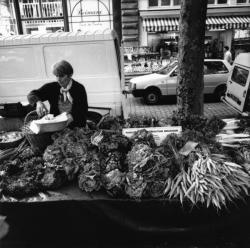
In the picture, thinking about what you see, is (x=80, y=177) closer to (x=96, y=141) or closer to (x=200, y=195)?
(x=96, y=141)

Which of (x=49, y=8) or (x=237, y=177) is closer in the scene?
(x=237, y=177)

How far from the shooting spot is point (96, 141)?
2.93 metres

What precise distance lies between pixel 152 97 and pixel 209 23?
808cm

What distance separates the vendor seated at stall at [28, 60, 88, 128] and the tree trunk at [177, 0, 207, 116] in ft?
7.10

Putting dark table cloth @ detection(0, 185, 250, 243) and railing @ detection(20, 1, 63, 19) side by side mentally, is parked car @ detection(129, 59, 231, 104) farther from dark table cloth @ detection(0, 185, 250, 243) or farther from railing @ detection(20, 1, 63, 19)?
railing @ detection(20, 1, 63, 19)

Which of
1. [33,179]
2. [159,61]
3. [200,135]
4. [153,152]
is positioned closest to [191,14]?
[200,135]

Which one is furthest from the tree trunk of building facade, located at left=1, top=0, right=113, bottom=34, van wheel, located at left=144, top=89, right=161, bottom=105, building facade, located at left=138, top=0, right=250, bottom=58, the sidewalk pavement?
building facade, located at left=1, top=0, right=113, bottom=34

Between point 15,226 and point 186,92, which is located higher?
point 186,92

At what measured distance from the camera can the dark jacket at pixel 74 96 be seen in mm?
3402

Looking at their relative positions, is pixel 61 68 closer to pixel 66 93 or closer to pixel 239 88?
pixel 66 93

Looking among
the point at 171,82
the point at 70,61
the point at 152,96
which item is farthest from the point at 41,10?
the point at 70,61

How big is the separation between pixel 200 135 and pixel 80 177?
1.28 meters

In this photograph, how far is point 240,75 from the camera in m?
7.52

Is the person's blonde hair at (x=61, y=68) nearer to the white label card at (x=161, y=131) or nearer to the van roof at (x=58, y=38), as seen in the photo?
the white label card at (x=161, y=131)
